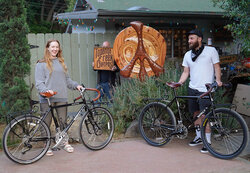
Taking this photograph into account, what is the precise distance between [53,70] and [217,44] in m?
8.25

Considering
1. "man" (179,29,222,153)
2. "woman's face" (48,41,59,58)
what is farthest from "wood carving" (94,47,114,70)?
"man" (179,29,222,153)

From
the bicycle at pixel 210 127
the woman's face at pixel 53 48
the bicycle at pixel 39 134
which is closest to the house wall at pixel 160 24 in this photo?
the woman's face at pixel 53 48

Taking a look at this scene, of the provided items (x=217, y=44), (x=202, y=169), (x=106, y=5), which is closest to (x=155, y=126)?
(x=202, y=169)

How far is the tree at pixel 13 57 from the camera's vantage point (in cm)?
525

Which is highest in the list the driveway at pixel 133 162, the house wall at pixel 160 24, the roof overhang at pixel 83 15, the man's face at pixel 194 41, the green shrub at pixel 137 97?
the roof overhang at pixel 83 15

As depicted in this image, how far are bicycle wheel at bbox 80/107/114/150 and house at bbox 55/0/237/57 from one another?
399cm

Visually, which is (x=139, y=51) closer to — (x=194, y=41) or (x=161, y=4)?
(x=194, y=41)

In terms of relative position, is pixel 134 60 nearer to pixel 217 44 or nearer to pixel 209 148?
pixel 209 148

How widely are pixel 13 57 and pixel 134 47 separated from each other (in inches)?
104

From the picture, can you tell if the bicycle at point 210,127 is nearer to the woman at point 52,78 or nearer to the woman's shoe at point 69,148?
the woman's shoe at point 69,148

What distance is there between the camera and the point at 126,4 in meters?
10.1

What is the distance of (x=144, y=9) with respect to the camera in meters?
9.04

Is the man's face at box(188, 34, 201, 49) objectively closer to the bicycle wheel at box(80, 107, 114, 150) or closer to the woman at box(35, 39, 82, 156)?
the bicycle wheel at box(80, 107, 114, 150)

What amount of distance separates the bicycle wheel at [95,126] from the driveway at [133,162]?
14cm
